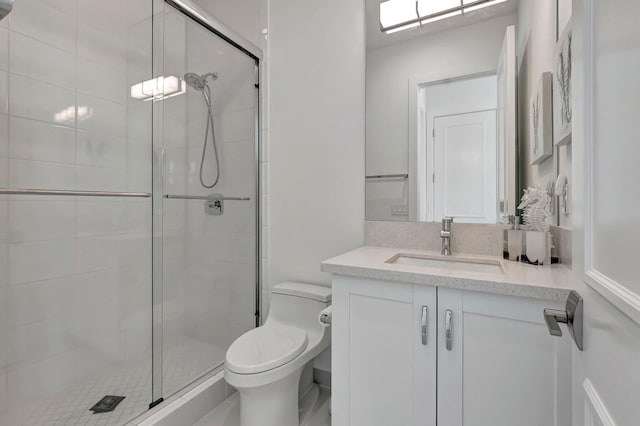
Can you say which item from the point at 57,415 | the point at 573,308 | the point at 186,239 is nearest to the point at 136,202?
the point at 186,239

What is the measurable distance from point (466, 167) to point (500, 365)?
0.90m

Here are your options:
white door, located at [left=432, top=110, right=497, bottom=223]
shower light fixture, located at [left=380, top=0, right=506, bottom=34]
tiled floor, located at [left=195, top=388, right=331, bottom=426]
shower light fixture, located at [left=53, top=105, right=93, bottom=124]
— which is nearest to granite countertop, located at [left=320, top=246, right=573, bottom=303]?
white door, located at [left=432, top=110, right=497, bottom=223]

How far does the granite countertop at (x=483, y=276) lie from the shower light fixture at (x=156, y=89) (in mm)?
1409

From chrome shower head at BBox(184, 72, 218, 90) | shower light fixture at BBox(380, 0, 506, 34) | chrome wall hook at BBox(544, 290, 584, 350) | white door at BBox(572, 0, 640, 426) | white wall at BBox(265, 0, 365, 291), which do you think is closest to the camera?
white door at BBox(572, 0, 640, 426)

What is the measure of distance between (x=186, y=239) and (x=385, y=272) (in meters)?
1.33

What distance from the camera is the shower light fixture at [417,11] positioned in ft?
4.92

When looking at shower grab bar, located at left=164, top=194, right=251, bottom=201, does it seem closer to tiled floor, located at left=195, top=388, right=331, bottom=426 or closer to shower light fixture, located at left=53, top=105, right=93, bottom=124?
shower light fixture, located at left=53, top=105, right=93, bottom=124

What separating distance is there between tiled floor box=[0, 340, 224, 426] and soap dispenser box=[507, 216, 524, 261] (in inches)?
66.3

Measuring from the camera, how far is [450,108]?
152 cm

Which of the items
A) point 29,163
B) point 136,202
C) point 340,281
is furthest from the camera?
point 136,202

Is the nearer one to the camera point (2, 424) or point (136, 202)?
point (2, 424)

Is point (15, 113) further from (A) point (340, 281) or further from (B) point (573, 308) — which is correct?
(B) point (573, 308)

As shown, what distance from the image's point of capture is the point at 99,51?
171cm

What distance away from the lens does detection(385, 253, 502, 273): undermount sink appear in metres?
1.30
